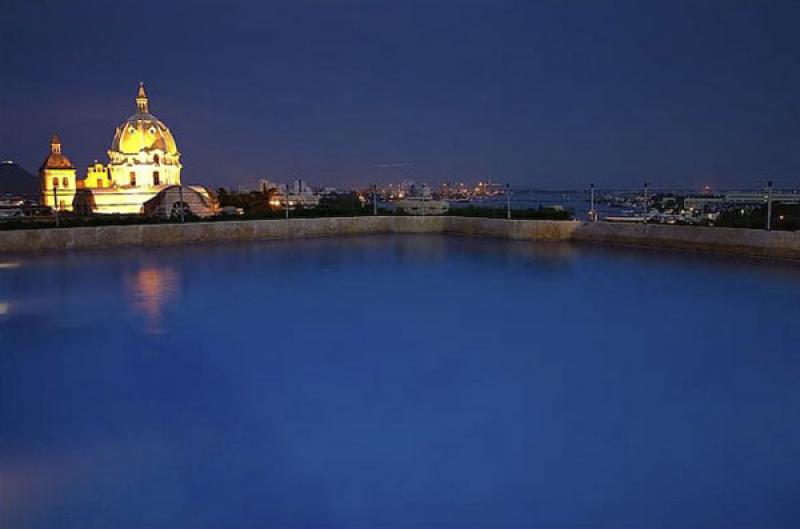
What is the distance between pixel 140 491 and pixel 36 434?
0.66 metres

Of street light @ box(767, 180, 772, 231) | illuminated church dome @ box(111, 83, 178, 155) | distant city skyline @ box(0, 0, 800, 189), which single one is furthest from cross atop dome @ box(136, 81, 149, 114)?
street light @ box(767, 180, 772, 231)

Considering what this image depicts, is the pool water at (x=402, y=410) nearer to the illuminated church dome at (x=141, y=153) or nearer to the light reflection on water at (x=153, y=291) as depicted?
the light reflection on water at (x=153, y=291)

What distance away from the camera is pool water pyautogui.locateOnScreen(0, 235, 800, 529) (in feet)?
6.35

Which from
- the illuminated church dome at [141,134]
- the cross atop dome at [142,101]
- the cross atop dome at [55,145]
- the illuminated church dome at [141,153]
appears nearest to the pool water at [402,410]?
the illuminated church dome at [141,153]

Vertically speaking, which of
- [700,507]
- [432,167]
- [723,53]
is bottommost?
[700,507]

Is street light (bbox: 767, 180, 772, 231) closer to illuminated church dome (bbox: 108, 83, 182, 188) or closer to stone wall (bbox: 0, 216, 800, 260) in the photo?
stone wall (bbox: 0, 216, 800, 260)

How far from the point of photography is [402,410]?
262 centimetres

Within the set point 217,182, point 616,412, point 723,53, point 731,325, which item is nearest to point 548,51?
point 723,53

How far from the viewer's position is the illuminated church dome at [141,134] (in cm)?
6400

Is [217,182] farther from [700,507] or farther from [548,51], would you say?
[700,507]

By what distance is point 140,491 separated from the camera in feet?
6.59

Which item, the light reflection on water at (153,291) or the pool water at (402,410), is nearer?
the pool water at (402,410)

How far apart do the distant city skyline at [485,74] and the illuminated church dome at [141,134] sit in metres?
31.9

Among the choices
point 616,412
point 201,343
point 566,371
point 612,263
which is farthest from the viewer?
point 612,263
